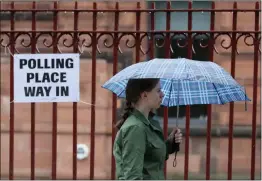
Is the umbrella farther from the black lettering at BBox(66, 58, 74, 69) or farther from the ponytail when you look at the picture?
the black lettering at BBox(66, 58, 74, 69)

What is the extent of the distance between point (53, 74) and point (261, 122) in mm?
3520

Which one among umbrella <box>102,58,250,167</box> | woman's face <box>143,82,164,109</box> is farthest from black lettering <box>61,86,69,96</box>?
woman's face <box>143,82,164,109</box>

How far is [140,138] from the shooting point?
14.9 feet

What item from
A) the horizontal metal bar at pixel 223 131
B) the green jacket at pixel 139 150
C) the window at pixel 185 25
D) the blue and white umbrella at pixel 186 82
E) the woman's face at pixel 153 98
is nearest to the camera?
the green jacket at pixel 139 150

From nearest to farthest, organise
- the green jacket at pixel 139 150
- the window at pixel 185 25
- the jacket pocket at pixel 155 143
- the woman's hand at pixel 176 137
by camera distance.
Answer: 1. the green jacket at pixel 139 150
2. the jacket pocket at pixel 155 143
3. the woman's hand at pixel 176 137
4. the window at pixel 185 25

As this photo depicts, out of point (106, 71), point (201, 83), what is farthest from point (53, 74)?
point (106, 71)

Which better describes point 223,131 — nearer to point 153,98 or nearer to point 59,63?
point 59,63

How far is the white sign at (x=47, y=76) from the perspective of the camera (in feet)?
22.0

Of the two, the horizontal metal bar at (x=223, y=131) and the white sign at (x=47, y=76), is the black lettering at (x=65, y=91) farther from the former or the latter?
the horizontal metal bar at (x=223, y=131)

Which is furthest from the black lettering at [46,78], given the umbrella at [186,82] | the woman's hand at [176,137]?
the woman's hand at [176,137]

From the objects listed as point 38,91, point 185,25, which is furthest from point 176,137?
point 185,25

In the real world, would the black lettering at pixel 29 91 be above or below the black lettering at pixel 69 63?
below

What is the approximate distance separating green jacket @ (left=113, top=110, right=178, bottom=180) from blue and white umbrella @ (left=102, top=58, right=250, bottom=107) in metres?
0.36

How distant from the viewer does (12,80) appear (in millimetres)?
6906
